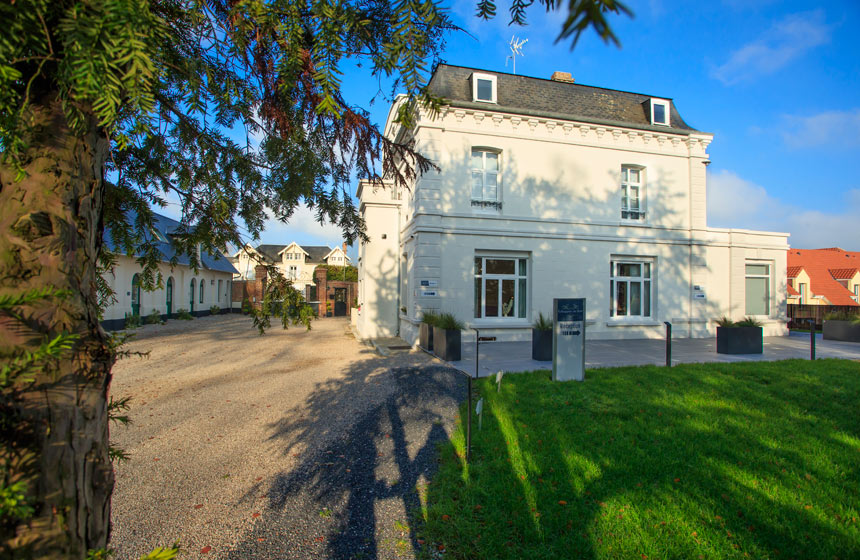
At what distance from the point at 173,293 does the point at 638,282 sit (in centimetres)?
2584

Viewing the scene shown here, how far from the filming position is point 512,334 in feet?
46.8

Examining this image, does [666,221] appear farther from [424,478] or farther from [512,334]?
[424,478]

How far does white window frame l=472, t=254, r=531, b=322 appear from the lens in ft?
47.5

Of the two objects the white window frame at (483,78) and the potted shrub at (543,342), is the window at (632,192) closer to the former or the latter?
the white window frame at (483,78)

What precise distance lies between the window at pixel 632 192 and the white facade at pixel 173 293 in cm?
1575

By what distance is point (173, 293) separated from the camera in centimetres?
2673

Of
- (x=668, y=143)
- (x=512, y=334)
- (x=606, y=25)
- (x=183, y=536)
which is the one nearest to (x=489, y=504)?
(x=183, y=536)

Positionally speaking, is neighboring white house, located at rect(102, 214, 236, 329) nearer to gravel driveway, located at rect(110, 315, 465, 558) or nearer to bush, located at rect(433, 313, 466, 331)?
gravel driveway, located at rect(110, 315, 465, 558)

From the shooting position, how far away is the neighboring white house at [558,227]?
555 inches

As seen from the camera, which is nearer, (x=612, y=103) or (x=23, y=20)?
(x=23, y=20)

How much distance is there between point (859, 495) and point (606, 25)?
491 centimetres

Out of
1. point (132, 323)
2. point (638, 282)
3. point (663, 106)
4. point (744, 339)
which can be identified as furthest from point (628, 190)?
point (132, 323)

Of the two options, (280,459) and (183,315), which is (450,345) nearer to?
(280,459)

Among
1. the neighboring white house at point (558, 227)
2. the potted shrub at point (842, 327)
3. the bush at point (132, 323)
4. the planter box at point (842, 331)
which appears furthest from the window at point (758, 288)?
the bush at point (132, 323)
